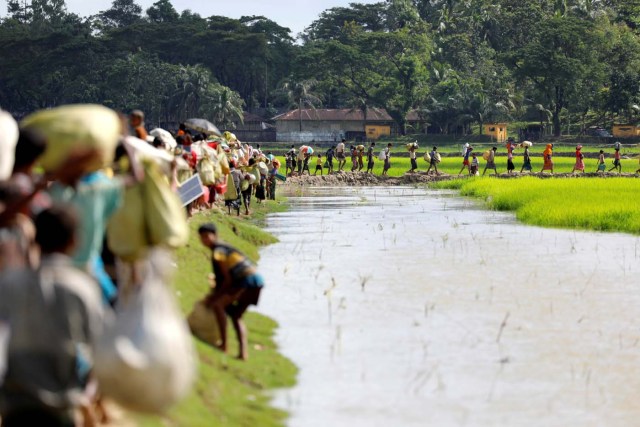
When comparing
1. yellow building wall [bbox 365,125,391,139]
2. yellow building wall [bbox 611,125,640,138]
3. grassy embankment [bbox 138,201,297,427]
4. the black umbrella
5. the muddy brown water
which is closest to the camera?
grassy embankment [bbox 138,201,297,427]

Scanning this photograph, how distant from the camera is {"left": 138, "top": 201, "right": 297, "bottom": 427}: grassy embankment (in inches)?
318

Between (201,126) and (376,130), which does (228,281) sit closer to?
(201,126)

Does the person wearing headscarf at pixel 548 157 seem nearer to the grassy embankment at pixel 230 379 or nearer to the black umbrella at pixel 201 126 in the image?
the black umbrella at pixel 201 126

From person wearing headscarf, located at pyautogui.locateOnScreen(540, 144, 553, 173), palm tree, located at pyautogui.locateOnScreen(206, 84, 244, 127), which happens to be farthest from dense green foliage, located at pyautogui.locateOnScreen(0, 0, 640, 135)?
person wearing headscarf, located at pyautogui.locateOnScreen(540, 144, 553, 173)

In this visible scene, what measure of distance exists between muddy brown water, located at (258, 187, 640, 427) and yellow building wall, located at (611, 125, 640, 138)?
52.4 m

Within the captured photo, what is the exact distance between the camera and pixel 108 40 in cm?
8894

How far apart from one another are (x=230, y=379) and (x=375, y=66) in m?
75.1

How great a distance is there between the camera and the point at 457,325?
43.5ft

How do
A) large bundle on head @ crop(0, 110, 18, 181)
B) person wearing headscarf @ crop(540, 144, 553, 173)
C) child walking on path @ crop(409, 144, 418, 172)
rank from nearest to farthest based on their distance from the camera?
1. large bundle on head @ crop(0, 110, 18, 181)
2. person wearing headscarf @ crop(540, 144, 553, 173)
3. child walking on path @ crop(409, 144, 418, 172)

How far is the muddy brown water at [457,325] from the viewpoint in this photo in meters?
9.77

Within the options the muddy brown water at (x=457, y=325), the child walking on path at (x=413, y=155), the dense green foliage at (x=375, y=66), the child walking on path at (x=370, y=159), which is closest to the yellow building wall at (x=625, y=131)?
the dense green foliage at (x=375, y=66)

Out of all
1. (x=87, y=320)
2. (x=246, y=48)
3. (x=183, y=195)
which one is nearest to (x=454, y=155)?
(x=246, y=48)

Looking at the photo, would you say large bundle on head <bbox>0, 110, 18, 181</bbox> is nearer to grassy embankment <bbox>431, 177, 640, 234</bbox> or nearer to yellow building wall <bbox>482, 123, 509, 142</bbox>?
grassy embankment <bbox>431, 177, 640, 234</bbox>

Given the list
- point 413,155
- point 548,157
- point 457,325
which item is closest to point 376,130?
point 413,155
